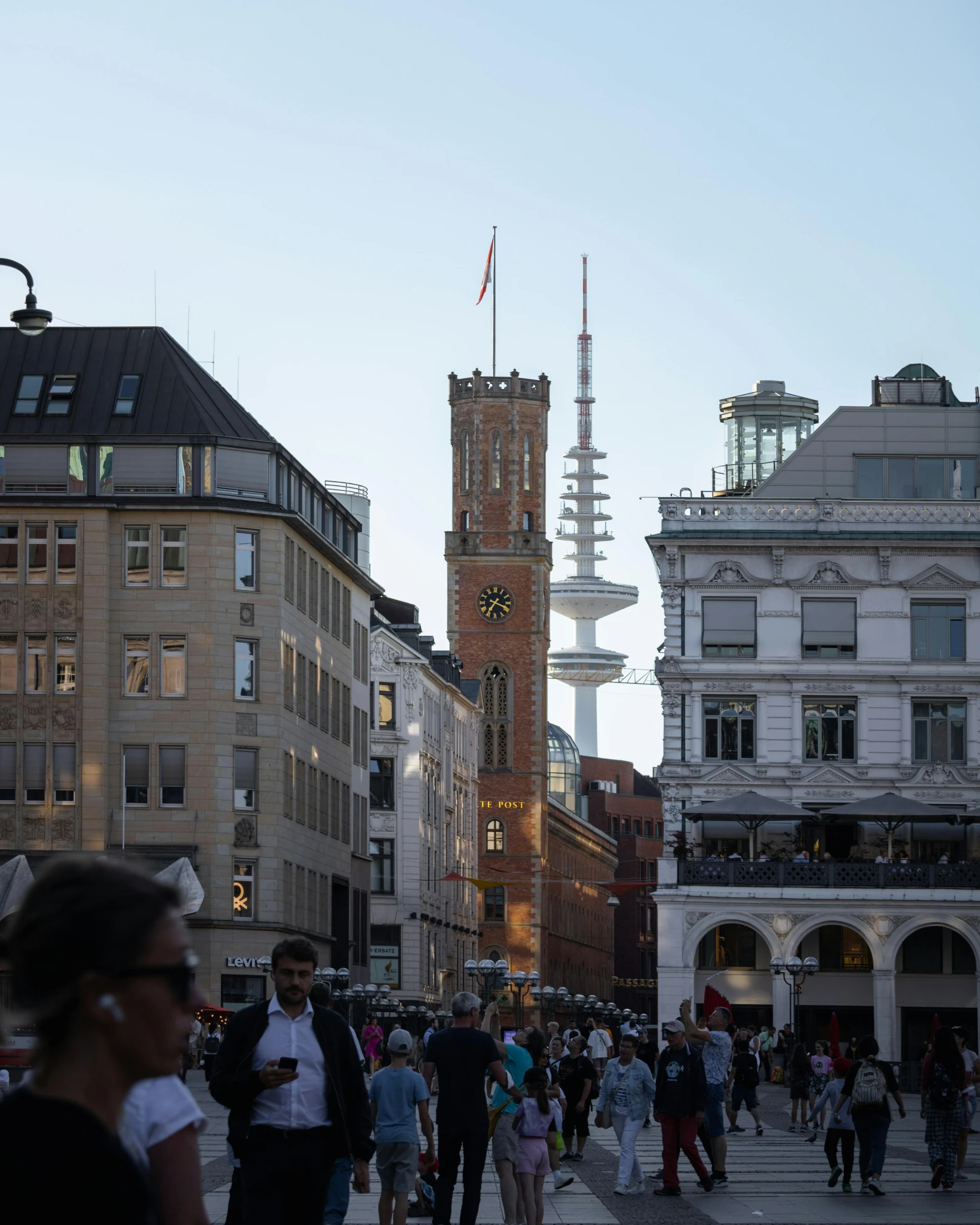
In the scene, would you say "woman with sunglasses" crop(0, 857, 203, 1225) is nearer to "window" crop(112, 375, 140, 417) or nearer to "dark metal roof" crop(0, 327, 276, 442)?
"dark metal roof" crop(0, 327, 276, 442)

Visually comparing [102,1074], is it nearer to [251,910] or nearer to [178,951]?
[178,951]

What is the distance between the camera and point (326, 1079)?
35.9 ft

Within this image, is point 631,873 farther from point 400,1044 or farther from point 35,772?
point 400,1044

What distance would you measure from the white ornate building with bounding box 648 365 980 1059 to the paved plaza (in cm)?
3008

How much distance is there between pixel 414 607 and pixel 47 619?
1932 inches

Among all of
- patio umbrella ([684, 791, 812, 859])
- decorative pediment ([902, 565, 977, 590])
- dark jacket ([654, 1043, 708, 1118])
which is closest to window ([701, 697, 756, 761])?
patio umbrella ([684, 791, 812, 859])

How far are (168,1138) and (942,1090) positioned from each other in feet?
68.1

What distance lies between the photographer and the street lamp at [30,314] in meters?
27.2

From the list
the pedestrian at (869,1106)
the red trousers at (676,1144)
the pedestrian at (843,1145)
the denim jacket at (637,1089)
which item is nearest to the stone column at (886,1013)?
the denim jacket at (637,1089)

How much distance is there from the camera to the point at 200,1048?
200 ft

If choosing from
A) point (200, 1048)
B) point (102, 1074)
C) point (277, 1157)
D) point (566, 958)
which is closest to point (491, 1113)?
point (277, 1157)

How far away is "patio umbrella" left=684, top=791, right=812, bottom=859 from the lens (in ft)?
210

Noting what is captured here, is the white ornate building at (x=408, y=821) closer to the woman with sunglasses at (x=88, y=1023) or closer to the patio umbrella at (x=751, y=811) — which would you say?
the patio umbrella at (x=751, y=811)

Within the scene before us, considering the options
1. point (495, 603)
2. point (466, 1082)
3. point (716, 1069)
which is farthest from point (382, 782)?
point (466, 1082)
